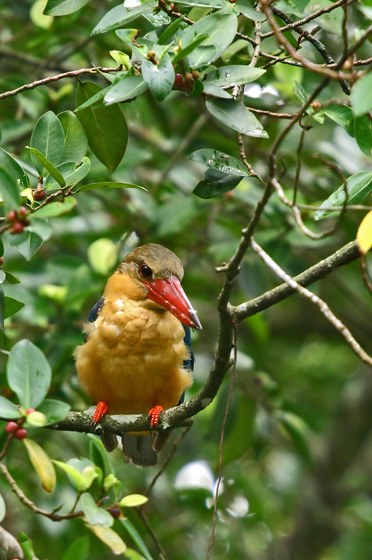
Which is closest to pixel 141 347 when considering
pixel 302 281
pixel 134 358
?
pixel 134 358

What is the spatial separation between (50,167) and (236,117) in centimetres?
61

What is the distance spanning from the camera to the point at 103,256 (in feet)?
14.9

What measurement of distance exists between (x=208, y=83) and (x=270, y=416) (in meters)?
3.07

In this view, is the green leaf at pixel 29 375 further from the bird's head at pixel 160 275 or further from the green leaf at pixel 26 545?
the bird's head at pixel 160 275

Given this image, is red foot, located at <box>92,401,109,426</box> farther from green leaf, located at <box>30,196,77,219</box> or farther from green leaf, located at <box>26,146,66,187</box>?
green leaf, located at <box>30,196,77,219</box>

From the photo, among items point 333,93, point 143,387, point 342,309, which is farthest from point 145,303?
point 342,309

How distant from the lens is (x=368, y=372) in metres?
7.18

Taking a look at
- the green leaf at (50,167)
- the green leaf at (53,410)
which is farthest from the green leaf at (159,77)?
the green leaf at (53,410)

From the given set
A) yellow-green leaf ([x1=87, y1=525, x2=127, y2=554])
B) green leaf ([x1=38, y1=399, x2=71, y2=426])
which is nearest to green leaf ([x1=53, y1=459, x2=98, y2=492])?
yellow-green leaf ([x1=87, y1=525, x2=127, y2=554])

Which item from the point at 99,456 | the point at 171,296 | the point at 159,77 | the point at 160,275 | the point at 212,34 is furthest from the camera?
the point at 160,275

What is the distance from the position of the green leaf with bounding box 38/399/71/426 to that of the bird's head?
1.31 meters

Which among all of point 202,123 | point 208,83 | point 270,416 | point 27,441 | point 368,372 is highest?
point 208,83

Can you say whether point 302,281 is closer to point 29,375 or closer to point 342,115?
point 342,115

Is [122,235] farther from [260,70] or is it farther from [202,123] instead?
[260,70]
